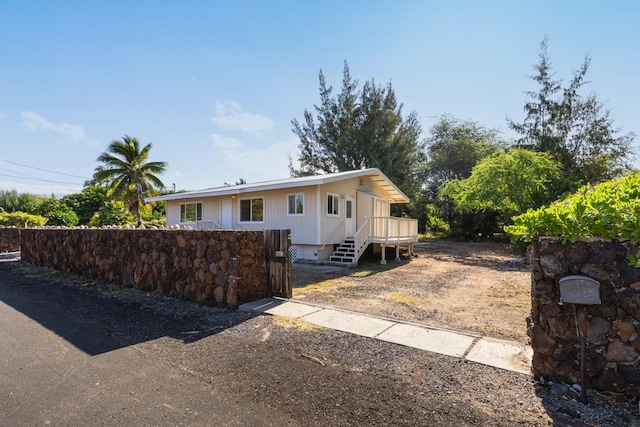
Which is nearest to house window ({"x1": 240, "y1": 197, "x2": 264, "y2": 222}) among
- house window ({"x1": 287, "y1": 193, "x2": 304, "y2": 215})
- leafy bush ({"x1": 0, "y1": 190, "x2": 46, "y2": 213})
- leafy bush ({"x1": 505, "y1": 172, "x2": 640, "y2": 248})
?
house window ({"x1": 287, "y1": 193, "x2": 304, "y2": 215})

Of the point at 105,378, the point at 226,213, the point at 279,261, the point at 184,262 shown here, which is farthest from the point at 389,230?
the point at 105,378

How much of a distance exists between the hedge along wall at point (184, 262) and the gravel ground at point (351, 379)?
1015 millimetres

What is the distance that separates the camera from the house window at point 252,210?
47.0 ft

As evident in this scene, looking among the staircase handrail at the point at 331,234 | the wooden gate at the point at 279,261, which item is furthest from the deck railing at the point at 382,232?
the wooden gate at the point at 279,261

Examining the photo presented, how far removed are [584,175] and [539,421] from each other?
80.9 feet

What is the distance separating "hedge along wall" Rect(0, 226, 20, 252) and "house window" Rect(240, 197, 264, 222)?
14.0m

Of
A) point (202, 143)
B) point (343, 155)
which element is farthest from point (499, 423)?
point (343, 155)

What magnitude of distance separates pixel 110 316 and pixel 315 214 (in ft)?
26.5

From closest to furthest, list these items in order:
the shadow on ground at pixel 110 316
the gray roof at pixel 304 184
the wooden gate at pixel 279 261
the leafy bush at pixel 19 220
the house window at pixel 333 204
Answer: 1. the shadow on ground at pixel 110 316
2. the wooden gate at pixel 279 261
3. the gray roof at pixel 304 184
4. the house window at pixel 333 204
5. the leafy bush at pixel 19 220

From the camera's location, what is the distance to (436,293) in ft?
Result: 24.6

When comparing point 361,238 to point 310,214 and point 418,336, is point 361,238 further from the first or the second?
point 418,336

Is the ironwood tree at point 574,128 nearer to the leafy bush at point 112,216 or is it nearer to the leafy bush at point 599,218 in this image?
the leafy bush at point 599,218

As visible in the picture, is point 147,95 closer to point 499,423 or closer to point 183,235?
point 183,235

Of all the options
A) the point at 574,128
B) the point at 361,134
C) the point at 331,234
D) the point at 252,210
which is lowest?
the point at 331,234
